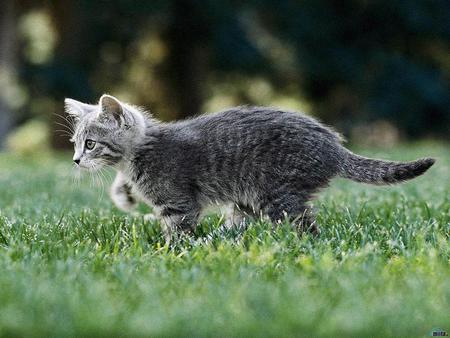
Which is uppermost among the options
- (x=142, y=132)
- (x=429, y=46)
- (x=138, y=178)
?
(x=429, y=46)

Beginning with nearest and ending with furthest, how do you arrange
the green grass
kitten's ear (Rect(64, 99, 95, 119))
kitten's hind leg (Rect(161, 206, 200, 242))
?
the green grass, kitten's hind leg (Rect(161, 206, 200, 242)), kitten's ear (Rect(64, 99, 95, 119))

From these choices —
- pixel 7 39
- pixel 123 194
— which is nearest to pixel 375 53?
pixel 7 39

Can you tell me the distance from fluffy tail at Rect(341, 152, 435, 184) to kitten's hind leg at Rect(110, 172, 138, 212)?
5.89 feet

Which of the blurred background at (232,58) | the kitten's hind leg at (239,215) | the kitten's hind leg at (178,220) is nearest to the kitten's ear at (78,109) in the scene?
the kitten's hind leg at (178,220)

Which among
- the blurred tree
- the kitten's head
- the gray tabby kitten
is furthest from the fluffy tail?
the blurred tree

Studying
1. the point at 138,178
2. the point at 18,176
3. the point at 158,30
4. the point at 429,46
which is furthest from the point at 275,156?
the point at 429,46

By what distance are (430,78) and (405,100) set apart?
118 cm

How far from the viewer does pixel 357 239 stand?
4.57 meters

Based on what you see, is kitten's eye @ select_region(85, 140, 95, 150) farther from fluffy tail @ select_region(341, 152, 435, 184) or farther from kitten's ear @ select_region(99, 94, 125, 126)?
fluffy tail @ select_region(341, 152, 435, 184)

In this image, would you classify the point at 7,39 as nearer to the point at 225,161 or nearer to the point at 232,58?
the point at 232,58

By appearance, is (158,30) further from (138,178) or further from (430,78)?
(138,178)

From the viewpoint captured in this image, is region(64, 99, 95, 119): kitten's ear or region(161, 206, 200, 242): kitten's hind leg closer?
region(161, 206, 200, 242): kitten's hind leg

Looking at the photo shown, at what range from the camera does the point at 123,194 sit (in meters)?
5.61

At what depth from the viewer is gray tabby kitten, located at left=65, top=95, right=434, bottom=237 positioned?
489 centimetres
